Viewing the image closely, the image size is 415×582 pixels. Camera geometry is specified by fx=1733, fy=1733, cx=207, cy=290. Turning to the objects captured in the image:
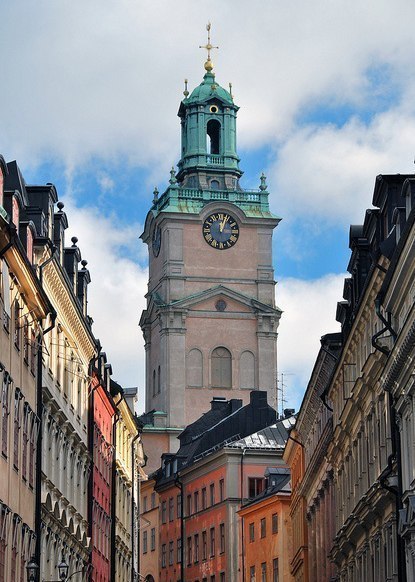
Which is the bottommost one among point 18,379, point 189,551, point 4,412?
point 4,412

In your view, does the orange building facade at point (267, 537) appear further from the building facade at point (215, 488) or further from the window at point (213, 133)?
the window at point (213, 133)

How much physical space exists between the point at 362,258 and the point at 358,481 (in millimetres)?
7665

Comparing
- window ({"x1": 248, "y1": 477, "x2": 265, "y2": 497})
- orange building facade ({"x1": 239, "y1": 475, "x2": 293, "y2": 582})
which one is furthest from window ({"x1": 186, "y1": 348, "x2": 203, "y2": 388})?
orange building facade ({"x1": 239, "y1": 475, "x2": 293, "y2": 582})

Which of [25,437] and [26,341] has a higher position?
[26,341]

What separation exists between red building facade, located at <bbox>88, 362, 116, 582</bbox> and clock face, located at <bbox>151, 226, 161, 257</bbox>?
81.2 m

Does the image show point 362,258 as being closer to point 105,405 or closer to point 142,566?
point 105,405

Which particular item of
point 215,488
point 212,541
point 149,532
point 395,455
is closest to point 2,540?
point 395,455

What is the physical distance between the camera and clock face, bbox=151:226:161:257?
163 meters

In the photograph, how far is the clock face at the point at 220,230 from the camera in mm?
160625

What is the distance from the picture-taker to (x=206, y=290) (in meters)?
158

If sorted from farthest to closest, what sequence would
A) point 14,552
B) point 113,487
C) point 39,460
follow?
point 113,487 → point 39,460 → point 14,552

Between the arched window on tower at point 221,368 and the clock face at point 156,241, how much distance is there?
41.1 feet

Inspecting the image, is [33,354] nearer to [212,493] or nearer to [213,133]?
[212,493]

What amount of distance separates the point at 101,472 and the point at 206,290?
8190 cm
